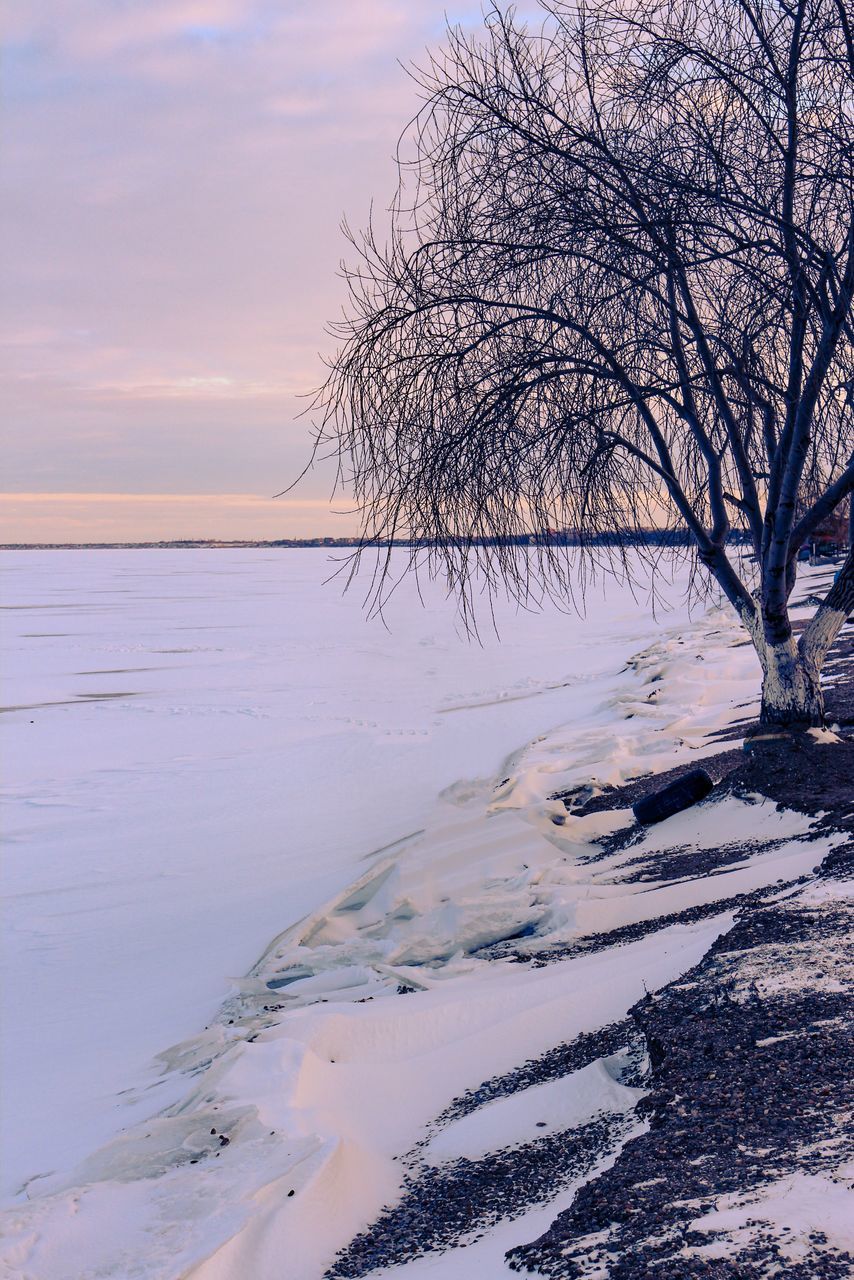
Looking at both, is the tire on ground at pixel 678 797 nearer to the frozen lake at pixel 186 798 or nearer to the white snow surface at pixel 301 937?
the white snow surface at pixel 301 937

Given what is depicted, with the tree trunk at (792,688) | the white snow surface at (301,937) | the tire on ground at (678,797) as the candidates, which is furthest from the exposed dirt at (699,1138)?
the tree trunk at (792,688)

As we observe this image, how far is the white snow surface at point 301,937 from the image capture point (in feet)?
9.38

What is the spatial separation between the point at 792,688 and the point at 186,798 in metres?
5.15

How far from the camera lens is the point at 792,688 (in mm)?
6570

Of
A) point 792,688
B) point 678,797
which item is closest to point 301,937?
point 678,797

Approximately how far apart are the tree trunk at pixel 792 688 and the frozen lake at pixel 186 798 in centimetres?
288

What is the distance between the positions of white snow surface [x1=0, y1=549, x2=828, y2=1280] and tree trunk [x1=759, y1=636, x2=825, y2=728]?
88 centimetres

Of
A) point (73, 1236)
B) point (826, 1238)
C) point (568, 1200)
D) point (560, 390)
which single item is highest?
point (560, 390)

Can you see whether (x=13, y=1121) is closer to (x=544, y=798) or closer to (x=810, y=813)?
(x=810, y=813)

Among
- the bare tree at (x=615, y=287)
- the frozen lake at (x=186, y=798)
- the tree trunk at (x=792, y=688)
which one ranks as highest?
the bare tree at (x=615, y=287)

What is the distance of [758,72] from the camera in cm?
571

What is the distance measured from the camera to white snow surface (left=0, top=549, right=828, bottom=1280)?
2.86 meters

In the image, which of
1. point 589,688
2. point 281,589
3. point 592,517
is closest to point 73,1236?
point 592,517

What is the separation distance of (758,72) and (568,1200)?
222 inches
